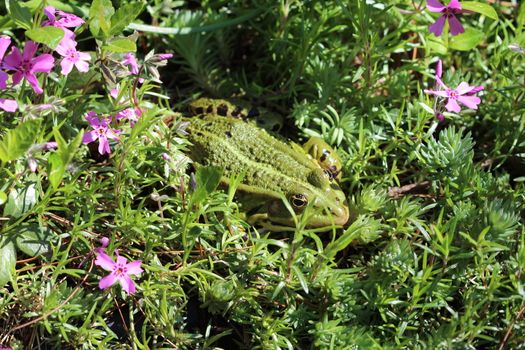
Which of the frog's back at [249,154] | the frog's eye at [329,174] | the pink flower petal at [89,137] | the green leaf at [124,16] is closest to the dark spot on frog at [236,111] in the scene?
the frog's back at [249,154]

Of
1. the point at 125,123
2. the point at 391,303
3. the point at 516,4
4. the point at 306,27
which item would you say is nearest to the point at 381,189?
the point at 391,303

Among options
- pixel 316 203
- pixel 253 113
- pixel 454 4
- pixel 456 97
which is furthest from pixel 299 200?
pixel 454 4

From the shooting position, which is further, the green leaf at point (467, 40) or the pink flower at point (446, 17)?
the green leaf at point (467, 40)

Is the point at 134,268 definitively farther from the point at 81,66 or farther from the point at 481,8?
the point at 481,8

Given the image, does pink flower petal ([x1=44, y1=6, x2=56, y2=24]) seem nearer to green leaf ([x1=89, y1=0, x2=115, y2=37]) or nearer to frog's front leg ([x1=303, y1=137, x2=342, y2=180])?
green leaf ([x1=89, y1=0, x2=115, y2=37])

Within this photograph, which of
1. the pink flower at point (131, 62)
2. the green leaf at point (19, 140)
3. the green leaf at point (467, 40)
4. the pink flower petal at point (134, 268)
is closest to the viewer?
the green leaf at point (19, 140)

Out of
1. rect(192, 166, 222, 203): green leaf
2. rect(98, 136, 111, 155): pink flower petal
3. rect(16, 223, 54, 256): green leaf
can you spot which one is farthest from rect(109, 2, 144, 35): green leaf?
rect(16, 223, 54, 256): green leaf

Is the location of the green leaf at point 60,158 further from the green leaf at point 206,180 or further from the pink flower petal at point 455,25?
the pink flower petal at point 455,25
